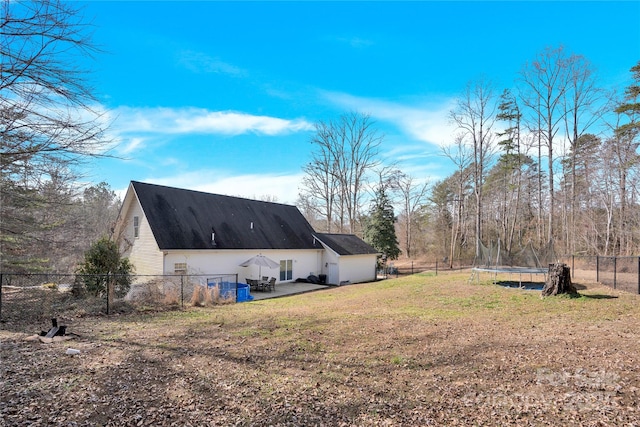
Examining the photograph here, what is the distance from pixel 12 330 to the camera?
24.0 ft

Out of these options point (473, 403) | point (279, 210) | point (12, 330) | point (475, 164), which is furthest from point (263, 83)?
point (475, 164)

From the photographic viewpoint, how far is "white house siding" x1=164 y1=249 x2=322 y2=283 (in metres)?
17.3

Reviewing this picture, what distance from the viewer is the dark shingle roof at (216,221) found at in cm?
1777

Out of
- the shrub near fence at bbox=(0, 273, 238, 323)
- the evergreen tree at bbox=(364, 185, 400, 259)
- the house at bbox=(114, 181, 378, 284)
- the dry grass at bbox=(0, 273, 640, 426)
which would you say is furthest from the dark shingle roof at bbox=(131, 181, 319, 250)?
the dry grass at bbox=(0, 273, 640, 426)

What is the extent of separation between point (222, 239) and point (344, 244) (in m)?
9.97

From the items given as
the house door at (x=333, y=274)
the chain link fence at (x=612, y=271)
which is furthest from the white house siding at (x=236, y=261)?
the chain link fence at (x=612, y=271)

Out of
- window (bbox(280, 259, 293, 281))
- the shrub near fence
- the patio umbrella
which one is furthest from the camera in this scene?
window (bbox(280, 259, 293, 281))

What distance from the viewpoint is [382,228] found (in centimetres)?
3241

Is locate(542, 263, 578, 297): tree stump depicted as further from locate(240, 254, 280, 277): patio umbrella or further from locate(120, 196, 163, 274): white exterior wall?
locate(120, 196, 163, 274): white exterior wall

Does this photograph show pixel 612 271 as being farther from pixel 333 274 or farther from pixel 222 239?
pixel 222 239

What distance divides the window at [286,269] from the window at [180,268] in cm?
680

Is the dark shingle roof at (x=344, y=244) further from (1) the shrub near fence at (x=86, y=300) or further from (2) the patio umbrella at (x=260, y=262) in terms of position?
(1) the shrub near fence at (x=86, y=300)

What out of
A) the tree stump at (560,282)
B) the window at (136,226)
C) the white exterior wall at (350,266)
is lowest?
the white exterior wall at (350,266)

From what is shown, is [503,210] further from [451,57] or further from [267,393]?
[267,393]
